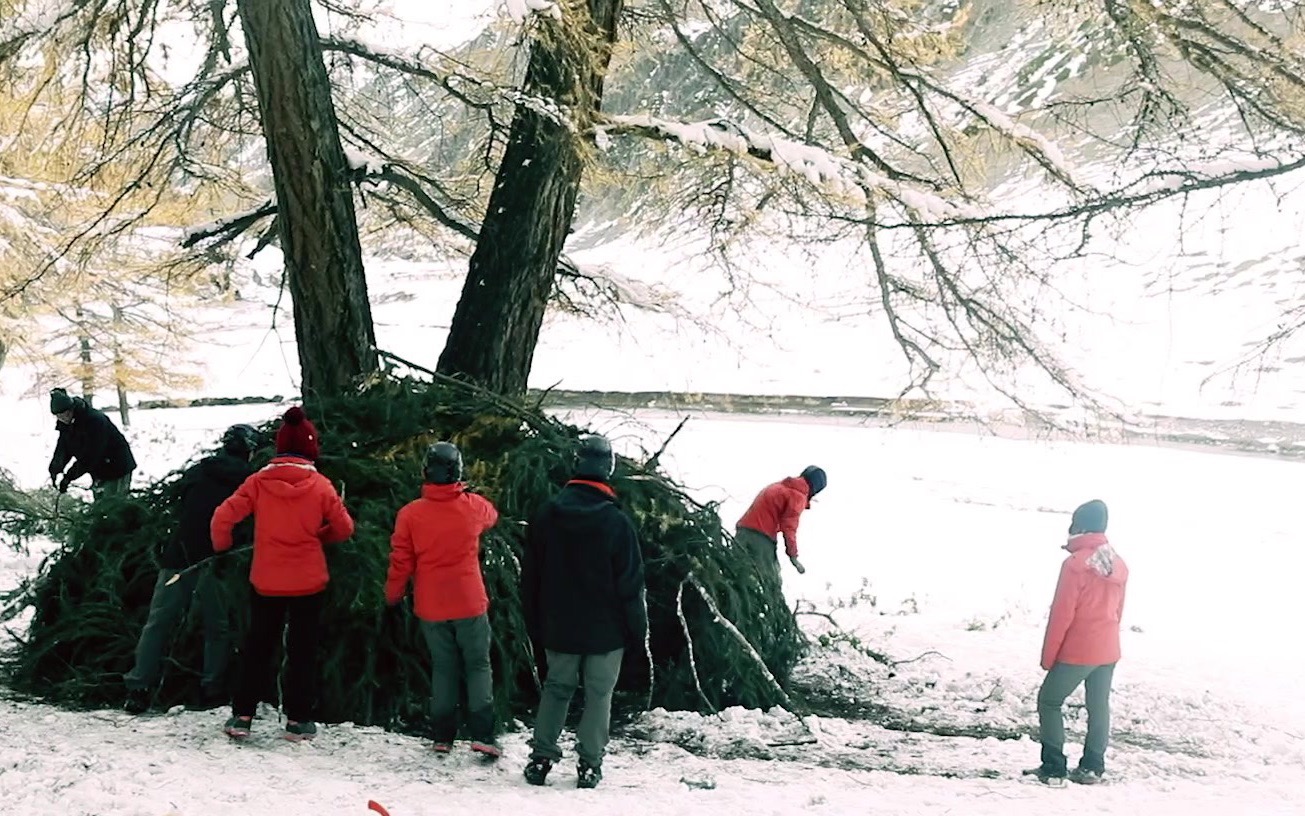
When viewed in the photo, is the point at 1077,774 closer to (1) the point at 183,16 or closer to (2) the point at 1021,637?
(2) the point at 1021,637

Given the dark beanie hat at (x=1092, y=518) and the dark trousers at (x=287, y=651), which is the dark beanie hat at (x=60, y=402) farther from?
the dark beanie hat at (x=1092, y=518)

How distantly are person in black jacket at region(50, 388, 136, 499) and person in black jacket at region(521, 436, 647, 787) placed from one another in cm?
531

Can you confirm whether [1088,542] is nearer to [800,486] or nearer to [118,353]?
[800,486]

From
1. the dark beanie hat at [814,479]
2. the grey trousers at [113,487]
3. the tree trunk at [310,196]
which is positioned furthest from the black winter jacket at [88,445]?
the dark beanie hat at [814,479]

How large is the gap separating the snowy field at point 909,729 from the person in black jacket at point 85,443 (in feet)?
3.00

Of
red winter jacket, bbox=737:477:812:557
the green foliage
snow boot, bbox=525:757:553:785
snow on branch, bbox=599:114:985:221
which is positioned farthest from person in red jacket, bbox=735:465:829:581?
snow boot, bbox=525:757:553:785

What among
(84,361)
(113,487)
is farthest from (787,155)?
(84,361)

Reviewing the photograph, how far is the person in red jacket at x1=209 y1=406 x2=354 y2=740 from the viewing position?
5.14m

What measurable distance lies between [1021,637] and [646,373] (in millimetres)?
26906

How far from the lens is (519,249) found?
291 inches

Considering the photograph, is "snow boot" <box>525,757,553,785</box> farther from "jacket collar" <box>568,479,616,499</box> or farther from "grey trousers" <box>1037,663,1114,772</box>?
"grey trousers" <box>1037,663,1114,772</box>

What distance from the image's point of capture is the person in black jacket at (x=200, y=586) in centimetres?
559

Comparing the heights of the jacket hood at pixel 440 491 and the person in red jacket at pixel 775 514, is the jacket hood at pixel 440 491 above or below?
above

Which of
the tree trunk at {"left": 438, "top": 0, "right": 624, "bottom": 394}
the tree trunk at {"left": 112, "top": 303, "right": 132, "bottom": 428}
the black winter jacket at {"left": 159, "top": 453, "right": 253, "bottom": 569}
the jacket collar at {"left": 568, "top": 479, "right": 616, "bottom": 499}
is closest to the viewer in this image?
the jacket collar at {"left": 568, "top": 479, "right": 616, "bottom": 499}
